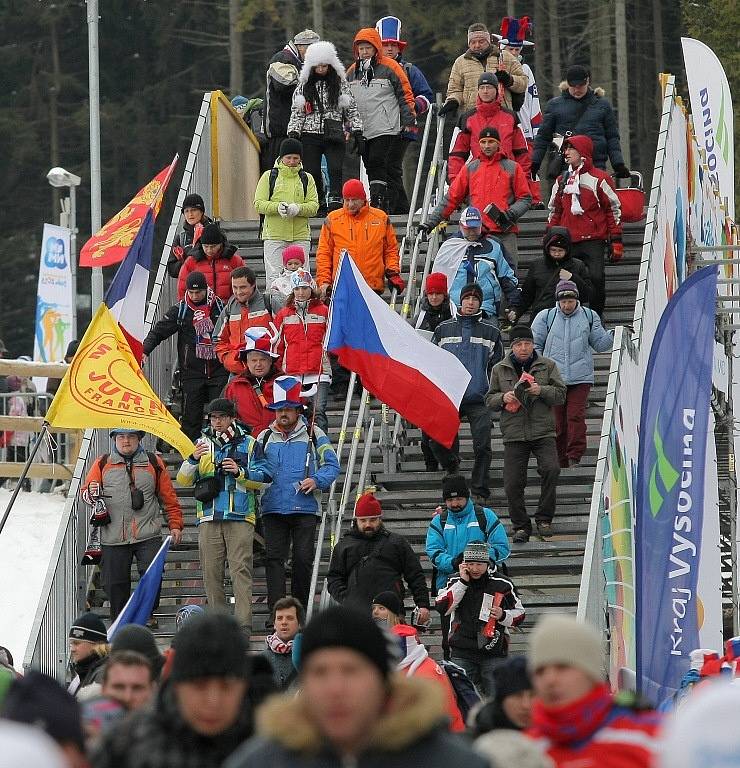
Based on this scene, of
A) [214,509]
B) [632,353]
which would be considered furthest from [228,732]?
[632,353]

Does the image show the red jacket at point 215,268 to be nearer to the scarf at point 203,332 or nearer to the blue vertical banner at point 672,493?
the scarf at point 203,332

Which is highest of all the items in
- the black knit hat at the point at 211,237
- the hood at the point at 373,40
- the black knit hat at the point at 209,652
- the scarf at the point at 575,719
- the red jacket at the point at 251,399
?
the hood at the point at 373,40

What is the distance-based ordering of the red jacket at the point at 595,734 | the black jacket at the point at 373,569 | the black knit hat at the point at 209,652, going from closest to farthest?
the red jacket at the point at 595,734, the black knit hat at the point at 209,652, the black jacket at the point at 373,569

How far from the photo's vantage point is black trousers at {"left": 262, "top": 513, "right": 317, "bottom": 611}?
41.9 ft

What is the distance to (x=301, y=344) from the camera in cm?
1430

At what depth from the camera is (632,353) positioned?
13328mm

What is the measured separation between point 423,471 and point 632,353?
2097mm

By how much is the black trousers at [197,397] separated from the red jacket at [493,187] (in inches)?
105

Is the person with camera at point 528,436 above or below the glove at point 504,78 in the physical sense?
below

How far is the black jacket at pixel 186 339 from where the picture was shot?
14742 mm

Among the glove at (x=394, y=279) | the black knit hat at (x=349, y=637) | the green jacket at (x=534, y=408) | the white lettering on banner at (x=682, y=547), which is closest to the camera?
the black knit hat at (x=349, y=637)

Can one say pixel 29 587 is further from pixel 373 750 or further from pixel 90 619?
pixel 373 750

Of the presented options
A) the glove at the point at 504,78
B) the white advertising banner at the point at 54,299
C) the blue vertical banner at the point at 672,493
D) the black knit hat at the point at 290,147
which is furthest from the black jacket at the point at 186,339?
the white advertising banner at the point at 54,299

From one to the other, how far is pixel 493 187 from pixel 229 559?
4.73 m
